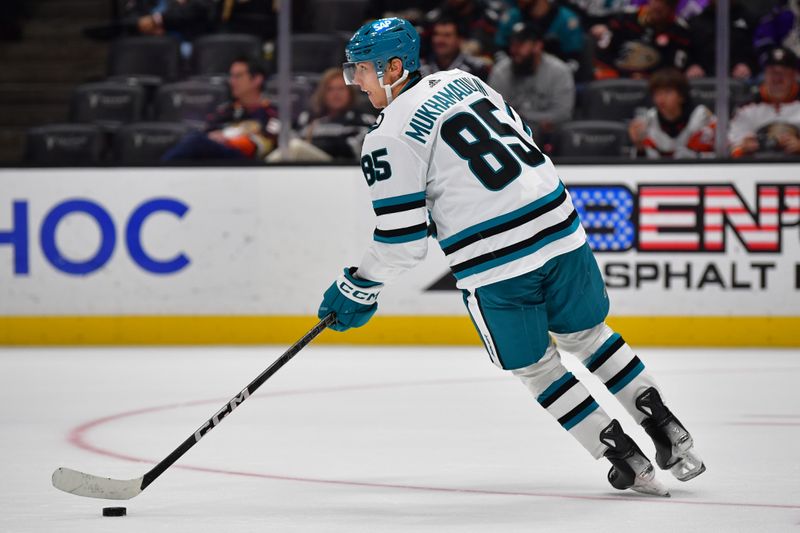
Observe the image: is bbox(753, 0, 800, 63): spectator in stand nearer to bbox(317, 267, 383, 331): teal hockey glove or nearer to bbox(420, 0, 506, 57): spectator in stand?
bbox(420, 0, 506, 57): spectator in stand

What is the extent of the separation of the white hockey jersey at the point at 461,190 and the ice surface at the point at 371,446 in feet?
1.92

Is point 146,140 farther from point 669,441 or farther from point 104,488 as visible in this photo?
point 669,441

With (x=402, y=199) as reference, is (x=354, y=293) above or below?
below

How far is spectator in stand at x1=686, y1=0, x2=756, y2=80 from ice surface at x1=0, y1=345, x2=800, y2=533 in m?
1.48

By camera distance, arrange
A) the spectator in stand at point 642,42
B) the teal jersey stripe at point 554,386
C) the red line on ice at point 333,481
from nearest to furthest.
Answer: the red line on ice at point 333,481
the teal jersey stripe at point 554,386
the spectator in stand at point 642,42

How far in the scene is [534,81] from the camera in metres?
7.58

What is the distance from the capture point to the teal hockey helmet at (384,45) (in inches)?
135

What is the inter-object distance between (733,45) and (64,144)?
3.53 m

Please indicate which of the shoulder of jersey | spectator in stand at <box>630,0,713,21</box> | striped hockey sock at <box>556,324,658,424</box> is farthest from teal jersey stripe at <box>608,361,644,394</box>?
spectator in stand at <box>630,0,713,21</box>

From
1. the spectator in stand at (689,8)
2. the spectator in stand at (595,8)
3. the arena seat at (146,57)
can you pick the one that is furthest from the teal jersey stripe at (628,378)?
the arena seat at (146,57)

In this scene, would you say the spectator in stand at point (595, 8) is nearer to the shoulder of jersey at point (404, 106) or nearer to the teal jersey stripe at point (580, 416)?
the shoulder of jersey at point (404, 106)

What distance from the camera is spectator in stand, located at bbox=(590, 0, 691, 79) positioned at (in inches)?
297

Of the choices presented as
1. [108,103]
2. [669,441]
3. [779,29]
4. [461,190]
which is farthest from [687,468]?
[108,103]

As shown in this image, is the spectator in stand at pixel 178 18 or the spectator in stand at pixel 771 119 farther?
the spectator in stand at pixel 178 18
